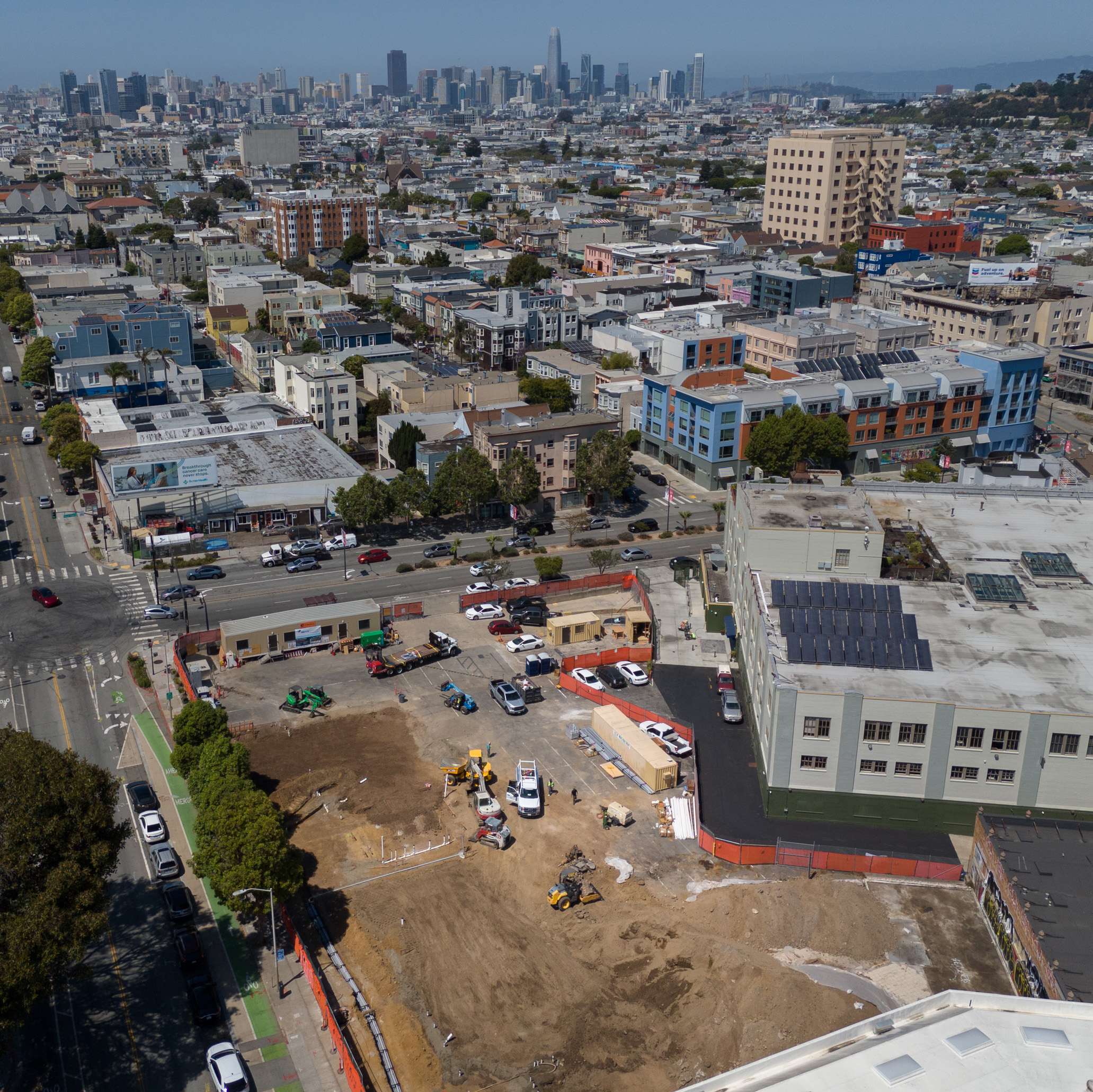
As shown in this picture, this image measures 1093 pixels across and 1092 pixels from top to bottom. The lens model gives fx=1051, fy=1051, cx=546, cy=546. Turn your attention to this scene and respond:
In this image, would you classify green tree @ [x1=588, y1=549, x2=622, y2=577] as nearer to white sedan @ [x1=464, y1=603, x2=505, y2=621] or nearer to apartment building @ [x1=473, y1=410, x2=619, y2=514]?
white sedan @ [x1=464, y1=603, x2=505, y2=621]

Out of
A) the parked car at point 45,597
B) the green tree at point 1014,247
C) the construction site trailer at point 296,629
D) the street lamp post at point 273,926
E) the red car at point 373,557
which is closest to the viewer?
the street lamp post at point 273,926

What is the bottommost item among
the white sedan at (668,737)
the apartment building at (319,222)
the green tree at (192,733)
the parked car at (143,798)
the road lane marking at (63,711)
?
the white sedan at (668,737)

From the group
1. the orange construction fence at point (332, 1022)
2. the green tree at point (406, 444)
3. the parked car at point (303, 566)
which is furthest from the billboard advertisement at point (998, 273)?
the orange construction fence at point (332, 1022)

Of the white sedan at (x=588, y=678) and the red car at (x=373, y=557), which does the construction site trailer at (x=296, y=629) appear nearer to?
the red car at (x=373, y=557)

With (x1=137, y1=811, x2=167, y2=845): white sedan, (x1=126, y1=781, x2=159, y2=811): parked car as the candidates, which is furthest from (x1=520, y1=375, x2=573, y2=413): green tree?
(x1=137, y1=811, x2=167, y2=845): white sedan

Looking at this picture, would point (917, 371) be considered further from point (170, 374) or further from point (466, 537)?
point (170, 374)

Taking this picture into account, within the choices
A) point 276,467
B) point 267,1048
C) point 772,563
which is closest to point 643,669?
point 772,563
